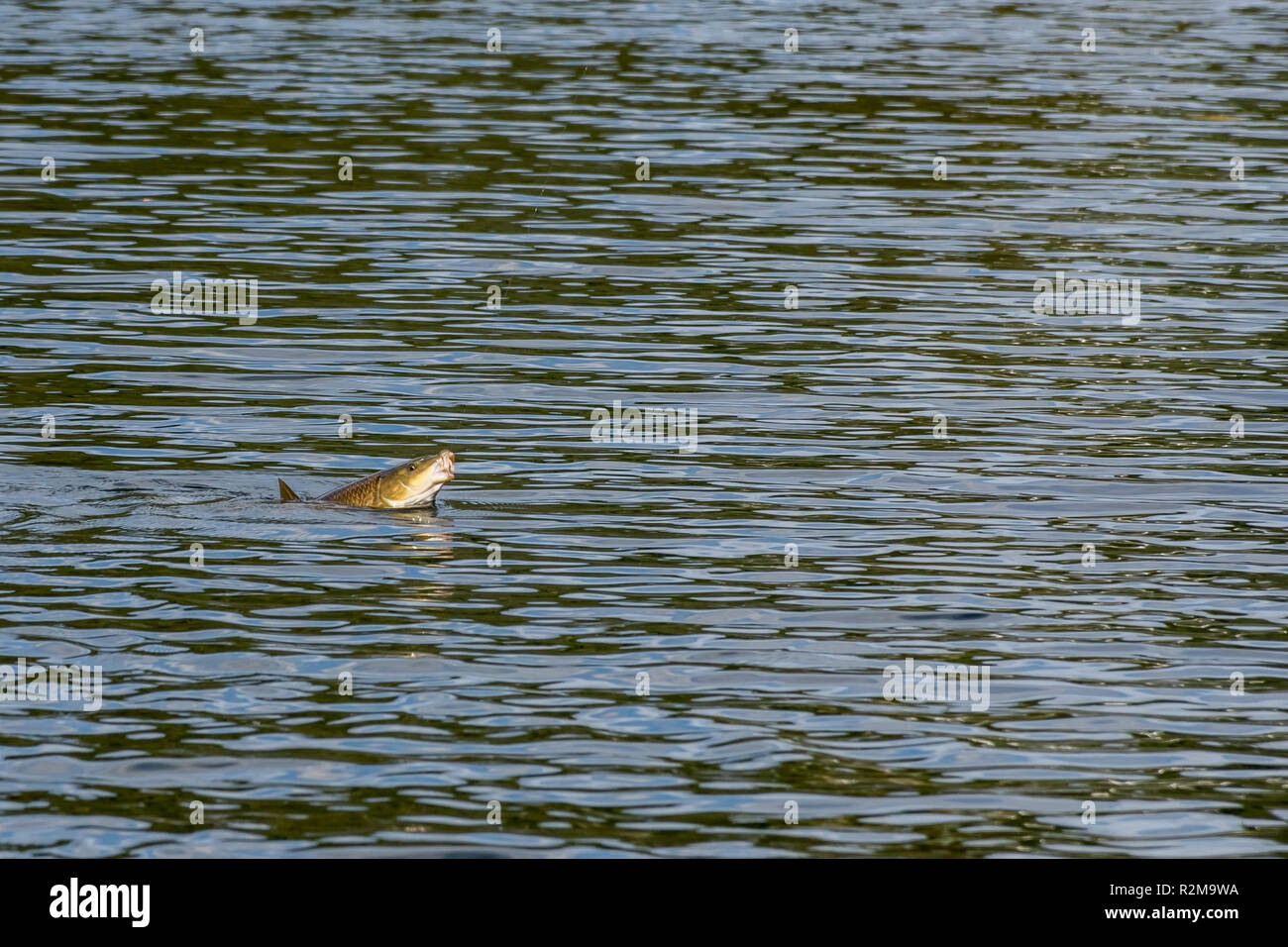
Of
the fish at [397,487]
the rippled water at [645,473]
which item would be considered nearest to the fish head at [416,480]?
the fish at [397,487]

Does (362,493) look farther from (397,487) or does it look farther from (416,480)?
(416,480)

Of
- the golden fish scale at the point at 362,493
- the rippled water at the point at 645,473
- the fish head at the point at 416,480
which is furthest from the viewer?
the golden fish scale at the point at 362,493

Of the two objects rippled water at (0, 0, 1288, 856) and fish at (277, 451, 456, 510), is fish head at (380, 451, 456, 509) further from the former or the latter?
rippled water at (0, 0, 1288, 856)

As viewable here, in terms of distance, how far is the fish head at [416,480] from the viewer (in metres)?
15.4

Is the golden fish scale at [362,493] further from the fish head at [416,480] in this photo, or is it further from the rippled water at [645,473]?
the rippled water at [645,473]

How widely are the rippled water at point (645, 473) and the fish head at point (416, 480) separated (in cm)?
21

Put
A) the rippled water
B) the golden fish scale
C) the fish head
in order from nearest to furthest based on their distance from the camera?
the rippled water < the fish head < the golden fish scale

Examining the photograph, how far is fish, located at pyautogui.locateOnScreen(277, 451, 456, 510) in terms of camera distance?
15.5 m

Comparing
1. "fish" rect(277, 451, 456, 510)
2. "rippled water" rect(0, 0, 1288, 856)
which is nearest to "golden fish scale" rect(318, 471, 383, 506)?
"fish" rect(277, 451, 456, 510)

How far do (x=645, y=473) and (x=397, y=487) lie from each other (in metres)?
2.35
